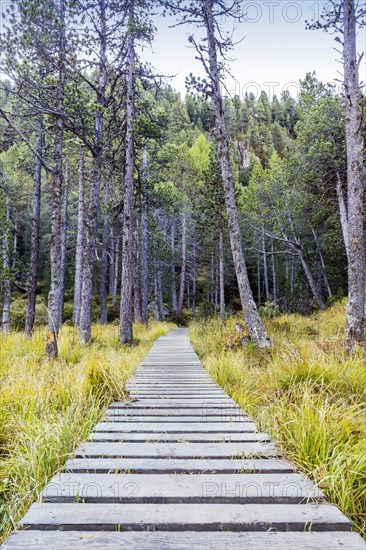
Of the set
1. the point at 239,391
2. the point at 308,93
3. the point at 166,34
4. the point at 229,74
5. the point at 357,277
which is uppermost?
the point at 308,93

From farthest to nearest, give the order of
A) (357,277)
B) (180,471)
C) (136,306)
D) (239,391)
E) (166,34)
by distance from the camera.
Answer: (136,306)
(166,34)
(357,277)
(239,391)
(180,471)

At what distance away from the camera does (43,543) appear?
1.59 m

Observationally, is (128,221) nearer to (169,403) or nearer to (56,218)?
(56,218)

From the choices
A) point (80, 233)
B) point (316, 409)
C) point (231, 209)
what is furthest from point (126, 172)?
point (316, 409)

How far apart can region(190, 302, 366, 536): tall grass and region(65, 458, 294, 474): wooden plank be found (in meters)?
0.26

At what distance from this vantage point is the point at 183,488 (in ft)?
6.90

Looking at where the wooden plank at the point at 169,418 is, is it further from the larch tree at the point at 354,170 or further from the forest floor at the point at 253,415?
the larch tree at the point at 354,170

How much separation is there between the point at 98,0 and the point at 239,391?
12.1 meters

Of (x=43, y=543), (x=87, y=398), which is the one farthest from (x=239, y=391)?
(x=43, y=543)

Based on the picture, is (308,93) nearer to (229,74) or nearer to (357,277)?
(229,74)

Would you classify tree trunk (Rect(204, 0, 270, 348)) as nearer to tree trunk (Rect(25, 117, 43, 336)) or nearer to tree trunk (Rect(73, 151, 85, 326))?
tree trunk (Rect(25, 117, 43, 336))

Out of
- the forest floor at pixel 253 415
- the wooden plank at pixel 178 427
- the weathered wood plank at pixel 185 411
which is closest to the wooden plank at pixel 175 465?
the forest floor at pixel 253 415

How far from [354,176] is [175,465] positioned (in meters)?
7.20

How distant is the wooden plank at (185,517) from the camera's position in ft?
5.72
